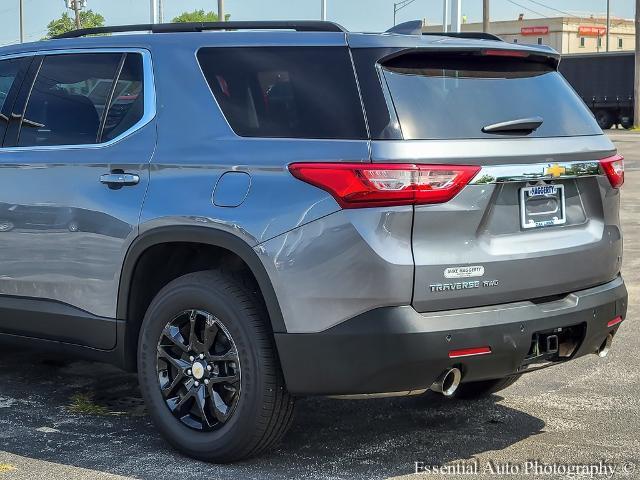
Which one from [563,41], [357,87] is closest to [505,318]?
[357,87]

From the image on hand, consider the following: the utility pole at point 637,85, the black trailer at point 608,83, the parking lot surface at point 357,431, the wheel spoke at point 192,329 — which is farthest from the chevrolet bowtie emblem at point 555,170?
the black trailer at point 608,83

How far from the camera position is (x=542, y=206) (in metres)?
4.47

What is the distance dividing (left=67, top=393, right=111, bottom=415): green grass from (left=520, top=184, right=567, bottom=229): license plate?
2.40m

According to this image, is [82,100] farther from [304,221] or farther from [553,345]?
[553,345]

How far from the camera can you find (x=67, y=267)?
5016 millimetres

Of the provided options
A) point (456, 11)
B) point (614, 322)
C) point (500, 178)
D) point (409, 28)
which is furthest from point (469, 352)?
point (456, 11)

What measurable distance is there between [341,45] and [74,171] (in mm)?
A: 1478

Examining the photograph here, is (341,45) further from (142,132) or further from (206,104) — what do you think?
(142,132)

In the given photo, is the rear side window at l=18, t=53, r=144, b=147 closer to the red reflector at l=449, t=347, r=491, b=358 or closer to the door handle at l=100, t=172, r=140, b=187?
the door handle at l=100, t=172, r=140, b=187

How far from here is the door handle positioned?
476cm

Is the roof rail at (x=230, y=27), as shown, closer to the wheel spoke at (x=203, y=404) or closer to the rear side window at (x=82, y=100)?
the rear side window at (x=82, y=100)

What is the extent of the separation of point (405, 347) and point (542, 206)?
2.99 feet

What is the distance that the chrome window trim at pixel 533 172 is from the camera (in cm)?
423

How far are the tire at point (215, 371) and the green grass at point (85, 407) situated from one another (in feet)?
2.38
